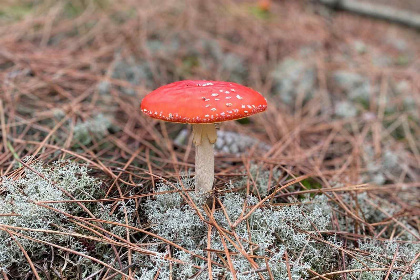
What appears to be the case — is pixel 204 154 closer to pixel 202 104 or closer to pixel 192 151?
pixel 202 104

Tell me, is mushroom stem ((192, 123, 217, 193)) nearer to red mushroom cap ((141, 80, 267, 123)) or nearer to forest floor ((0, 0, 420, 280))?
forest floor ((0, 0, 420, 280))

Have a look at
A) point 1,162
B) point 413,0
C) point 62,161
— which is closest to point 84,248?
point 62,161

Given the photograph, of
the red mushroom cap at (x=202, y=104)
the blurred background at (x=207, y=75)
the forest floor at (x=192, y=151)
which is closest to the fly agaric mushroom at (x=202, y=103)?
the red mushroom cap at (x=202, y=104)

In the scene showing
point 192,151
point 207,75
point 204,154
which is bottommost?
point 192,151

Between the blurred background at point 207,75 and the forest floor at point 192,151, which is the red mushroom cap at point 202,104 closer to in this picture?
the forest floor at point 192,151

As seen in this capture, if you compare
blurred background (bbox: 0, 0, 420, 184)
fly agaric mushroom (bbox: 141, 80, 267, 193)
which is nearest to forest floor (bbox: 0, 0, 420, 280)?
blurred background (bbox: 0, 0, 420, 184)

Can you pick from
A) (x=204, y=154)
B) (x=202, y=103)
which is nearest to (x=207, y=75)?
(x=204, y=154)
